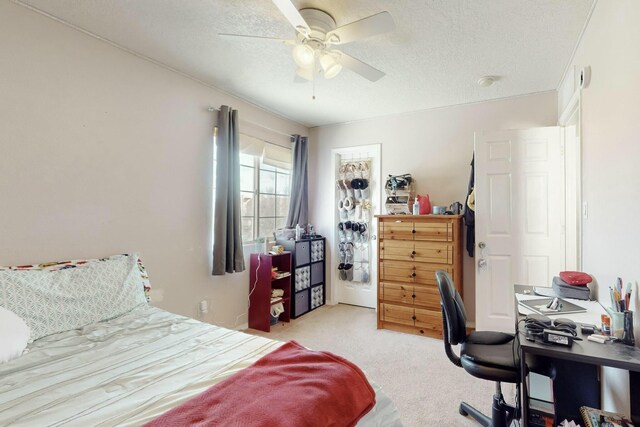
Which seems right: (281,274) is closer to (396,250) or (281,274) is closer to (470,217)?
(396,250)

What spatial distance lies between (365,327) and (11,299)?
9.85 feet

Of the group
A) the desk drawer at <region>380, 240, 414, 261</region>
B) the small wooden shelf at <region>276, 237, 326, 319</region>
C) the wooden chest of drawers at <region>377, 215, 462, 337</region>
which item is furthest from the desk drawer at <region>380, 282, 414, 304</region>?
the small wooden shelf at <region>276, 237, 326, 319</region>

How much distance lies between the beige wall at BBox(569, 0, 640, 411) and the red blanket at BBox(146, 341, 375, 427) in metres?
1.32

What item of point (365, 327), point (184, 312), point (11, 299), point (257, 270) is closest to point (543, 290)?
point (365, 327)

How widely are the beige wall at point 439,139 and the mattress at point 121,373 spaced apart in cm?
289

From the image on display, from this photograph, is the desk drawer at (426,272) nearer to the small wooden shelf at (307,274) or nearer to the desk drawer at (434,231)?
the desk drawer at (434,231)

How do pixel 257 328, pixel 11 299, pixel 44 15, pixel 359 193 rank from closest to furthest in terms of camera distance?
pixel 11 299 < pixel 44 15 < pixel 257 328 < pixel 359 193

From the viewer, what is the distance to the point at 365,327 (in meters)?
3.48

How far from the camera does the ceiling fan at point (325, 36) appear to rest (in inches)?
65.6

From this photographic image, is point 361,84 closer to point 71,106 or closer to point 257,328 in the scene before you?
point 71,106

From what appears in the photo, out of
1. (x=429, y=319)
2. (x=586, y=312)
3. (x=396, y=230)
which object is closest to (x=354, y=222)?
(x=396, y=230)

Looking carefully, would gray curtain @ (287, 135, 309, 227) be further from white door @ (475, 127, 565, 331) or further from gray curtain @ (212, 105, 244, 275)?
white door @ (475, 127, 565, 331)

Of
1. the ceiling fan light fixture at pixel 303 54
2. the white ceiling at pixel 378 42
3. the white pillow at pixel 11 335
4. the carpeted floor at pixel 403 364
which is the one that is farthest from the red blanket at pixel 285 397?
the white ceiling at pixel 378 42

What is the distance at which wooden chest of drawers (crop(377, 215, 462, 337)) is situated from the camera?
3182mm
